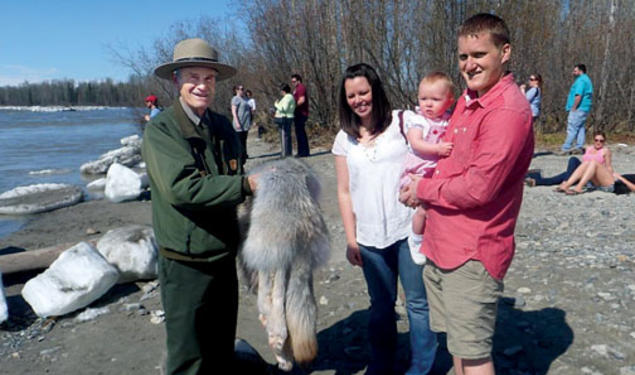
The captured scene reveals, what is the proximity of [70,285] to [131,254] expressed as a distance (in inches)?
27.8

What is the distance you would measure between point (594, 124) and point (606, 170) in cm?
900

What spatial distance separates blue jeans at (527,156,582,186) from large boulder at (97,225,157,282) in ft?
24.2

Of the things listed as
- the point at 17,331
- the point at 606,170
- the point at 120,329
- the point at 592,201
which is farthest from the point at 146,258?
the point at 606,170

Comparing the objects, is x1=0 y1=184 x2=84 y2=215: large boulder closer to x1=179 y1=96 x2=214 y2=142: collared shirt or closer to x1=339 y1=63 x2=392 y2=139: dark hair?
x1=179 y1=96 x2=214 y2=142: collared shirt

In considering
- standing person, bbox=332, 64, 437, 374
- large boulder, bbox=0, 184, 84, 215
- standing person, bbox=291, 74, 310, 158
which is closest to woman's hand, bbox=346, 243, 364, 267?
standing person, bbox=332, 64, 437, 374

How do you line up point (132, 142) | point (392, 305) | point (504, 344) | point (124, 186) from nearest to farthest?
point (392, 305) < point (504, 344) < point (124, 186) < point (132, 142)

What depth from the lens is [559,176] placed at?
28.9 feet

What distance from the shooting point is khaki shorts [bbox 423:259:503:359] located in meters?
1.98

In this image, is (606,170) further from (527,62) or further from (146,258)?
(146,258)

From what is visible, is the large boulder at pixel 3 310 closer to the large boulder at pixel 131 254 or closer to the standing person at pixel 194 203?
the large boulder at pixel 131 254

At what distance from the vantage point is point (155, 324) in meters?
4.25

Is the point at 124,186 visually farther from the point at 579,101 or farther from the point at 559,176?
the point at 579,101

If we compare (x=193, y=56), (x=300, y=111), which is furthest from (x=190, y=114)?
(x=300, y=111)

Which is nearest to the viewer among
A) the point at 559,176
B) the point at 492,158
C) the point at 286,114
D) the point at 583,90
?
the point at 492,158
